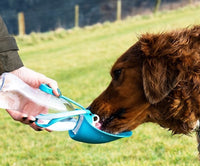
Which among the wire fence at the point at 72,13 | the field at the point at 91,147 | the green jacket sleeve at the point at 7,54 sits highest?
the green jacket sleeve at the point at 7,54

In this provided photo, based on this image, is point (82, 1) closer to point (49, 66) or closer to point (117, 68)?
point (49, 66)

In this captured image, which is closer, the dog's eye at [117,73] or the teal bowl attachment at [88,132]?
the teal bowl attachment at [88,132]

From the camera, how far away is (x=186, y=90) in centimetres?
315

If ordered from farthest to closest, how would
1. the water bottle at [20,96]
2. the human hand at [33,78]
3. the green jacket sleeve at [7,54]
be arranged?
the green jacket sleeve at [7,54] < the human hand at [33,78] < the water bottle at [20,96]

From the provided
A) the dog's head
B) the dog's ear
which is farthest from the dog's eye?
the dog's ear

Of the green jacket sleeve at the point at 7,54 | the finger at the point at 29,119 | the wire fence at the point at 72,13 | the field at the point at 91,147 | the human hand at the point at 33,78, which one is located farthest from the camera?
the wire fence at the point at 72,13

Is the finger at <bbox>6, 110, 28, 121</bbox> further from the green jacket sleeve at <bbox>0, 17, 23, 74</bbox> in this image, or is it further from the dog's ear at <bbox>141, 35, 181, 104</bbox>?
the dog's ear at <bbox>141, 35, 181, 104</bbox>

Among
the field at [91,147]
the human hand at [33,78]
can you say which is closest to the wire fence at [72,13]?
the field at [91,147]

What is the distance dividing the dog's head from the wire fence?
106ft

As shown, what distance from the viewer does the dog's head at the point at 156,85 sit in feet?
10.3

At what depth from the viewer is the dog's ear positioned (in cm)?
315

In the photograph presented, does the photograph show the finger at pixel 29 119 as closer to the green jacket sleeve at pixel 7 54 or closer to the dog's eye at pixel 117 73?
the green jacket sleeve at pixel 7 54

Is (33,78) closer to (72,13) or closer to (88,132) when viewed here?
(88,132)

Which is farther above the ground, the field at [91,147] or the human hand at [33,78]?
the human hand at [33,78]
